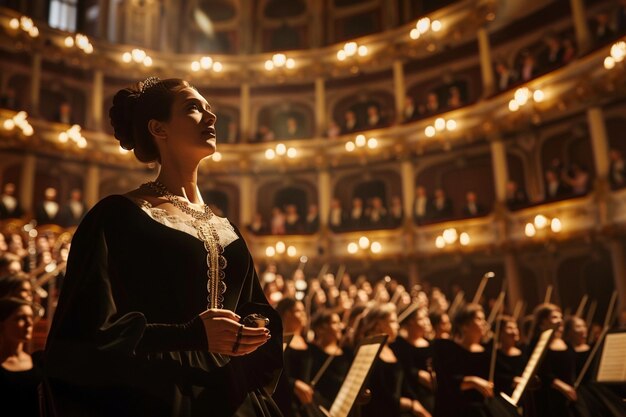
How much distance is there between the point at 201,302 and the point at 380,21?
2254 cm

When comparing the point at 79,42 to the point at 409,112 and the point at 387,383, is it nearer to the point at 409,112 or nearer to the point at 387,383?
the point at 409,112

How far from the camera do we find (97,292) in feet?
5.02

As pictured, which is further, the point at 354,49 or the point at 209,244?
the point at 354,49

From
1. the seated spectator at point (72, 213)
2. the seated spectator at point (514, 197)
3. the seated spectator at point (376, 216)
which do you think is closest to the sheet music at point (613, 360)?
the seated spectator at point (514, 197)

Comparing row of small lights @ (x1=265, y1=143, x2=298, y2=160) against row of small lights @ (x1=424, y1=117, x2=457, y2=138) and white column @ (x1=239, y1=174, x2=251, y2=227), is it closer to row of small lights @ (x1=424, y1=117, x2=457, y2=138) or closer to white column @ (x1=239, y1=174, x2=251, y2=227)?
white column @ (x1=239, y1=174, x2=251, y2=227)

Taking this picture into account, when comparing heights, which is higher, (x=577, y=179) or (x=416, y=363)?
(x=577, y=179)

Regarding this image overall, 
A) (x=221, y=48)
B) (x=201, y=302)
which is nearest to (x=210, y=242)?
(x=201, y=302)

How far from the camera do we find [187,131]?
193cm

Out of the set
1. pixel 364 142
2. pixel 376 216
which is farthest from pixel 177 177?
pixel 364 142

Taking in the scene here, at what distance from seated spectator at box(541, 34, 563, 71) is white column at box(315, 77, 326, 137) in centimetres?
789

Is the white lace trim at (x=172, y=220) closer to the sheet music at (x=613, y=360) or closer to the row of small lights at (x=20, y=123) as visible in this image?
the sheet music at (x=613, y=360)

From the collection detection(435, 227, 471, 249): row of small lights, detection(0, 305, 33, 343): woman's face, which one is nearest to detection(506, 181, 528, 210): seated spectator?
detection(435, 227, 471, 249): row of small lights

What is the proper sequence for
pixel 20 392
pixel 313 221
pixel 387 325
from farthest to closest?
pixel 313 221, pixel 387 325, pixel 20 392

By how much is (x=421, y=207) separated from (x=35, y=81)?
13.9 m
